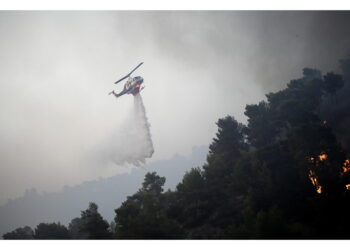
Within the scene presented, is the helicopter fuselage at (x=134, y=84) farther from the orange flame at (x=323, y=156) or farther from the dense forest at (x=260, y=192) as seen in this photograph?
the orange flame at (x=323, y=156)

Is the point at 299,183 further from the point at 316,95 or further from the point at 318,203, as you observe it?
the point at 316,95

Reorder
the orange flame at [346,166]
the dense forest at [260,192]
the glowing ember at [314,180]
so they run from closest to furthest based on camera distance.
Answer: the dense forest at [260,192], the glowing ember at [314,180], the orange flame at [346,166]

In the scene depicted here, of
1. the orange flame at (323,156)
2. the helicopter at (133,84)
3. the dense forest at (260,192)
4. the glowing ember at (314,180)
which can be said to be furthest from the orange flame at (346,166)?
the helicopter at (133,84)


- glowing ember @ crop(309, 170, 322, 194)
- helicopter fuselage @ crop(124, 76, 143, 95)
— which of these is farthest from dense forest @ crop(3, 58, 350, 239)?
helicopter fuselage @ crop(124, 76, 143, 95)

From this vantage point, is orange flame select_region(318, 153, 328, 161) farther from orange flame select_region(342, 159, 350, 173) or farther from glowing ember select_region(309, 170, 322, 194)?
glowing ember select_region(309, 170, 322, 194)

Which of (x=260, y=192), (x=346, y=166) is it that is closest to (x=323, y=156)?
(x=346, y=166)

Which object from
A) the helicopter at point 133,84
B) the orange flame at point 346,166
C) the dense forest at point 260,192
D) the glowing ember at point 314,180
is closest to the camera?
the dense forest at point 260,192

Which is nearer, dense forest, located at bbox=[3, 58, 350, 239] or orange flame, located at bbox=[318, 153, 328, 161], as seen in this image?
dense forest, located at bbox=[3, 58, 350, 239]
